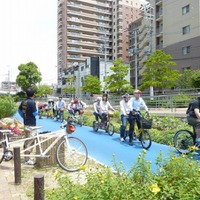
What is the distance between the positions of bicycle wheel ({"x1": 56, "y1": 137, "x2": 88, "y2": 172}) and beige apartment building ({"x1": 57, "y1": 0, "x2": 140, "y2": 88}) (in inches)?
2841

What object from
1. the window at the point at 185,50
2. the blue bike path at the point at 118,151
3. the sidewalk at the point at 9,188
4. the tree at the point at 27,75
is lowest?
the blue bike path at the point at 118,151

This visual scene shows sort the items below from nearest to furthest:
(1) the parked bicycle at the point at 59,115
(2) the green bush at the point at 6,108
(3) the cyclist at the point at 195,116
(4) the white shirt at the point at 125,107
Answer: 1. (3) the cyclist at the point at 195,116
2. (4) the white shirt at the point at 125,107
3. (2) the green bush at the point at 6,108
4. (1) the parked bicycle at the point at 59,115

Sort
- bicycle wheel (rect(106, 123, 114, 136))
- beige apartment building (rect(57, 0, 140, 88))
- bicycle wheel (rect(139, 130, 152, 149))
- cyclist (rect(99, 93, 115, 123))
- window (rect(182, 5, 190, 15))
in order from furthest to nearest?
beige apartment building (rect(57, 0, 140, 88)) < window (rect(182, 5, 190, 15)) < cyclist (rect(99, 93, 115, 123)) < bicycle wheel (rect(106, 123, 114, 136)) < bicycle wheel (rect(139, 130, 152, 149))

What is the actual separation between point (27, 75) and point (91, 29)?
1385 inches

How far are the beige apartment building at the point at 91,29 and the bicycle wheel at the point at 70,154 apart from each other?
72.1 meters

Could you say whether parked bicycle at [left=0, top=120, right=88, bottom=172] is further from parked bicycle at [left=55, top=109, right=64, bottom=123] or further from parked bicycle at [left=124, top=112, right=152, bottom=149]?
parked bicycle at [left=55, top=109, right=64, bottom=123]

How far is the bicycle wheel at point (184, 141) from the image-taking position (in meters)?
7.05

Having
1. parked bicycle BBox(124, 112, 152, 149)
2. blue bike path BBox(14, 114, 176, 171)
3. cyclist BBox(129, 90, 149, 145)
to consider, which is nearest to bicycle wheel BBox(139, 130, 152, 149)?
parked bicycle BBox(124, 112, 152, 149)

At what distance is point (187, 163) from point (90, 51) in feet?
262

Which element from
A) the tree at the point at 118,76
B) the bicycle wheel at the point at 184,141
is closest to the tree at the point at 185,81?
the tree at the point at 118,76

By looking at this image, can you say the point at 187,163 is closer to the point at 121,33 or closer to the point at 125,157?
the point at 125,157

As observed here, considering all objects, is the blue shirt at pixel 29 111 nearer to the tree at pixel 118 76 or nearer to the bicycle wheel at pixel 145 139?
the bicycle wheel at pixel 145 139

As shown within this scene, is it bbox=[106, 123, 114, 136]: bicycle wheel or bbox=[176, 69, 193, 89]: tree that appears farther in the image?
bbox=[176, 69, 193, 89]: tree

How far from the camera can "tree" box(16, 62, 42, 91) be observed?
5359 cm
